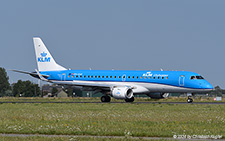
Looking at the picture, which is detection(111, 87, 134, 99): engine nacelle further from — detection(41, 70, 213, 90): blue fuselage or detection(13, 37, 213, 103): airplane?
detection(41, 70, 213, 90): blue fuselage

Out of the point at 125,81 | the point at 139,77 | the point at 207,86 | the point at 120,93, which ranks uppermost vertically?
the point at 139,77

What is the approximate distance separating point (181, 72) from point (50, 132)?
36.3 meters

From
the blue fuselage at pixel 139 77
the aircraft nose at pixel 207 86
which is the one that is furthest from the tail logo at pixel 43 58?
the aircraft nose at pixel 207 86

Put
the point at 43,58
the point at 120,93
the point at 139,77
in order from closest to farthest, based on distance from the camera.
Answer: the point at 120,93 → the point at 139,77 → the point at 43,58

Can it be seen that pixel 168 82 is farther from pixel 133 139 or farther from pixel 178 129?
pixel 133 139

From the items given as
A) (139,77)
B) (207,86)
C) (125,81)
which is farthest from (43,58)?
(207,86)

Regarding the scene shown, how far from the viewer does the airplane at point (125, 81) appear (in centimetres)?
5409

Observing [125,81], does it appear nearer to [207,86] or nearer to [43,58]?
[207,86]

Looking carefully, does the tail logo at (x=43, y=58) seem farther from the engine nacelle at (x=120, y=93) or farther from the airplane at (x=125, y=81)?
the engine nacelle at (x=120, y=93)

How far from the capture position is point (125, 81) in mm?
57844

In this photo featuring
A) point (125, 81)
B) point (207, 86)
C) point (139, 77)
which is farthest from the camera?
point (125, 81)

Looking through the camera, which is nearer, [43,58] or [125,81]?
[125,81]

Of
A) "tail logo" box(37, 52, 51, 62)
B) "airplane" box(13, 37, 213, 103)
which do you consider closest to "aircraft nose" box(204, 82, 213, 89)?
"airplane" box(13, 37, 213, 103)

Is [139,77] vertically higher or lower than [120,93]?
higher
